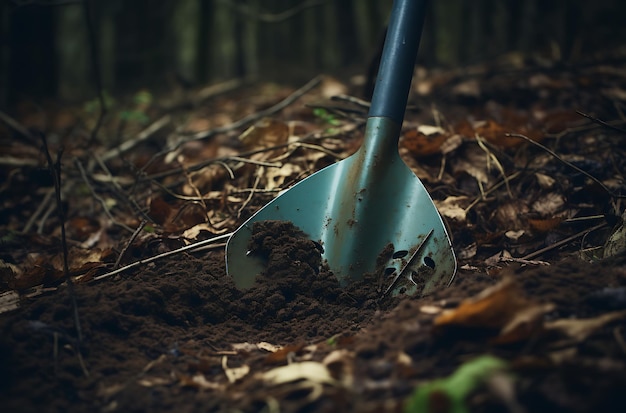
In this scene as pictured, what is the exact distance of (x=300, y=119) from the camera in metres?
2.99

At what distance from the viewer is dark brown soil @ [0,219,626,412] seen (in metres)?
0.99

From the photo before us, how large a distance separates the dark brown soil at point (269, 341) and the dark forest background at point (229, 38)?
280cm

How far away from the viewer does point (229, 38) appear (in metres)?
4.57

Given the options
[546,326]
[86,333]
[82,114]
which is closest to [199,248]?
[86,333]

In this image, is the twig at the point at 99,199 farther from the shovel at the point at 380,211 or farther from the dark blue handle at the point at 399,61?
the dark blue handle at the point at 399,61

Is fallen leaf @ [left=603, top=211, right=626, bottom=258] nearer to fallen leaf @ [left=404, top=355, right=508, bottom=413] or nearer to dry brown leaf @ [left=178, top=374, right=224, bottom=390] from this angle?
fallen leaf @ [left=404, top=355, right=508, bottom=413]

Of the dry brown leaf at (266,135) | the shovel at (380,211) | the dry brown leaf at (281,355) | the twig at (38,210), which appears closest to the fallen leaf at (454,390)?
the dry brown leaf at (281,355)

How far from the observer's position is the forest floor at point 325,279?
3.43 ft

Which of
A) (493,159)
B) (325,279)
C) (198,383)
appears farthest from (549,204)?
(198,383)

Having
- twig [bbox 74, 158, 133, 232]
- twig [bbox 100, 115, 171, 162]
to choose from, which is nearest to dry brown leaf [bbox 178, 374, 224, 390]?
twig [bbox 74, 158, 133, 232]

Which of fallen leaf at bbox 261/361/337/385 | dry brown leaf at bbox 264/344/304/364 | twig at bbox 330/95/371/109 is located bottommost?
dry brown leaf at bbox 264/344/304/364

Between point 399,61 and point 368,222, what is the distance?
1.94 ft

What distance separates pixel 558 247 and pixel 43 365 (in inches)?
60.5

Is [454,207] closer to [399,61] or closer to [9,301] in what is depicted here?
[399,61]
